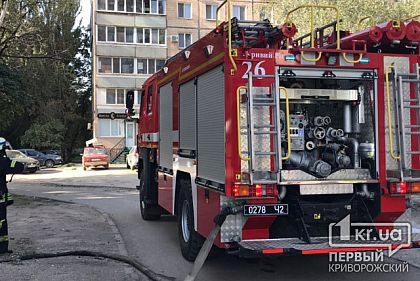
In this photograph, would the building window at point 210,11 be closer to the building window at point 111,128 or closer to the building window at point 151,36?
the building window at point 151,36

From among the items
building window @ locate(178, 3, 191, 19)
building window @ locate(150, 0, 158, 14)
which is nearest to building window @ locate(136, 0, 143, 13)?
building window @ locate(150, 0, 158, 14)

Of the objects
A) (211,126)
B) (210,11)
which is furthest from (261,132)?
(210,11)

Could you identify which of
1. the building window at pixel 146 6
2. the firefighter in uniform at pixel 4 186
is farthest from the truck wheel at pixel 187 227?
the building window at pixel 146 6

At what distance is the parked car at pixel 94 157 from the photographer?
107 feet

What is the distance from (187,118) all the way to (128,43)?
38.8m

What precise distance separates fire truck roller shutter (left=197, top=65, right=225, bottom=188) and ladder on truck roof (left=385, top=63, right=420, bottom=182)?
6.64 ft

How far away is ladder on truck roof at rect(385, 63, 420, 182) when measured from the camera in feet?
18.9

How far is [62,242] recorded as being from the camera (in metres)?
8.33

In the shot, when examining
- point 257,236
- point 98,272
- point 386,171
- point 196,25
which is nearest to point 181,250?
point 98,272

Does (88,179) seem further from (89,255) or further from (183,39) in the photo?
(183,39)

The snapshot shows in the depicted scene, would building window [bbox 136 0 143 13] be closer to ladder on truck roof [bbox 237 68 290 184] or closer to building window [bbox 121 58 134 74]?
building window [bbox 121 58 134 74]

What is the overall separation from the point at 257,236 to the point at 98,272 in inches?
90.8

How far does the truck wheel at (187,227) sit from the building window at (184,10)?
40273 mm

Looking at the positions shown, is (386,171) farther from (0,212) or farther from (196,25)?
(196,25)
